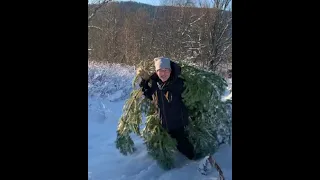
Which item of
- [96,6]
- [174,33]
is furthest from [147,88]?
[96,6]

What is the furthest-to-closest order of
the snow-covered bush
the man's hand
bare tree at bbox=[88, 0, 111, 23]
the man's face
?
bare tree at bbox=[88, 0, 111, 23]
the snow-covered bush
the man's hand
the man's face

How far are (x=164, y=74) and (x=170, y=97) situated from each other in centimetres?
20

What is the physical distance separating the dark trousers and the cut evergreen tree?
45mm

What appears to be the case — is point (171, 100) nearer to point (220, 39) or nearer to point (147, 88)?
point (147, 88)

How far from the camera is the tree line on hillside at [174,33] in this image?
12.2 feet

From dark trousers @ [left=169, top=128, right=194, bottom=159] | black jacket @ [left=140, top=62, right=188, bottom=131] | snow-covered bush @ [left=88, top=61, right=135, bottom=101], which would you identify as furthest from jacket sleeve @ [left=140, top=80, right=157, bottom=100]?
snow-covered bush @ [left=88, top=61, right=135, bottom=101]

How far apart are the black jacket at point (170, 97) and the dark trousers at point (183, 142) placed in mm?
43

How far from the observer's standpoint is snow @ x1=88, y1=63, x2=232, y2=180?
9.23 feet

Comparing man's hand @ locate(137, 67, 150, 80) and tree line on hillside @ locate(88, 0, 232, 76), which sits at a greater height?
tree line on hillside @ locate(88, 0, 232, 76)

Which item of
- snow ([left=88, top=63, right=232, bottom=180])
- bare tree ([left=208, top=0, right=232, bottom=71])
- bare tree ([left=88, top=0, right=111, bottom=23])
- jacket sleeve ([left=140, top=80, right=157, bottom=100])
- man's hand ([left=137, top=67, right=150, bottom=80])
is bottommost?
snow ([left=88, top=63, right=232, bottom=180])

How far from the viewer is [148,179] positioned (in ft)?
9.26

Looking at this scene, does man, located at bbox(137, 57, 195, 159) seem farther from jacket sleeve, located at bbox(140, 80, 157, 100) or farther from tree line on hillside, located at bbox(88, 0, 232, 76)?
tree line on hillside, located at bbox(88, 0, 232, 76)
